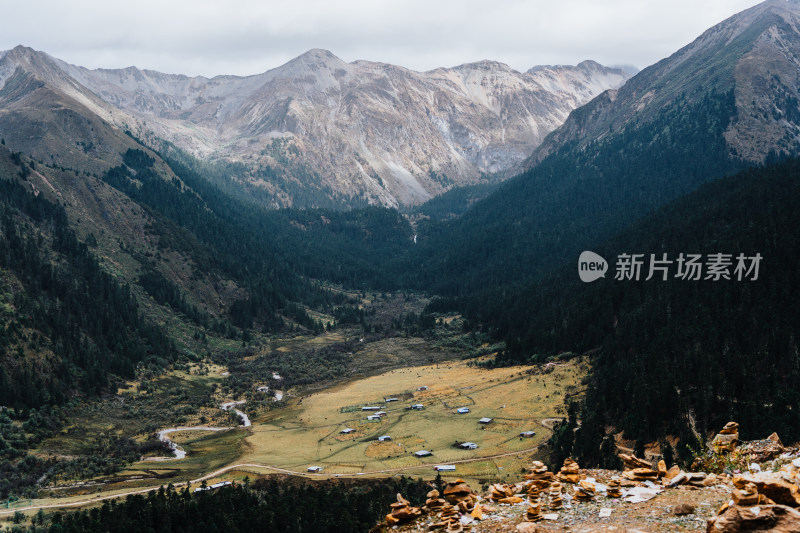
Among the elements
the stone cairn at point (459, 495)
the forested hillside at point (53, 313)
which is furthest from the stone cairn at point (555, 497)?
the forested hillside at point (53, 313)

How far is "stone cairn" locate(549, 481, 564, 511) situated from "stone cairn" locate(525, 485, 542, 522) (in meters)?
0.54

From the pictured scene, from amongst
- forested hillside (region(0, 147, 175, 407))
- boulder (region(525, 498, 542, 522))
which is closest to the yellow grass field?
forested hillside (region(0, 147, 175, 407))

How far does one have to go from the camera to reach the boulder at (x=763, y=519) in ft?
55.4

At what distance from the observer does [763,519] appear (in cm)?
1712

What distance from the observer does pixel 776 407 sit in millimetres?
59625

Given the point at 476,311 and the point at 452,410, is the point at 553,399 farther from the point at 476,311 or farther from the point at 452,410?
the point at 476,311

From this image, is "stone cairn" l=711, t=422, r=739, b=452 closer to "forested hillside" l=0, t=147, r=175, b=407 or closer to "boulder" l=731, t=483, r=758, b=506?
"boulder" l=731, t=483, r=758, b=506

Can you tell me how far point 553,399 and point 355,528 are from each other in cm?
5622

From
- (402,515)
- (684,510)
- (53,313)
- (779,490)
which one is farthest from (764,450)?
(53,313)

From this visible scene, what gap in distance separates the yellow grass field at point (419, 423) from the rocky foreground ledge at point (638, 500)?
4265cm

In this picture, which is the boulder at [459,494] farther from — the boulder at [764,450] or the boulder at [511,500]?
the boulder at [764,450]

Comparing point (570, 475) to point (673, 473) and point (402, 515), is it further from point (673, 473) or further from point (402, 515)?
point (402, 515)

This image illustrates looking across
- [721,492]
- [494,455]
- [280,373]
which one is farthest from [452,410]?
[721,492]

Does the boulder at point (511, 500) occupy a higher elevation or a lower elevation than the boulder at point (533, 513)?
lower
